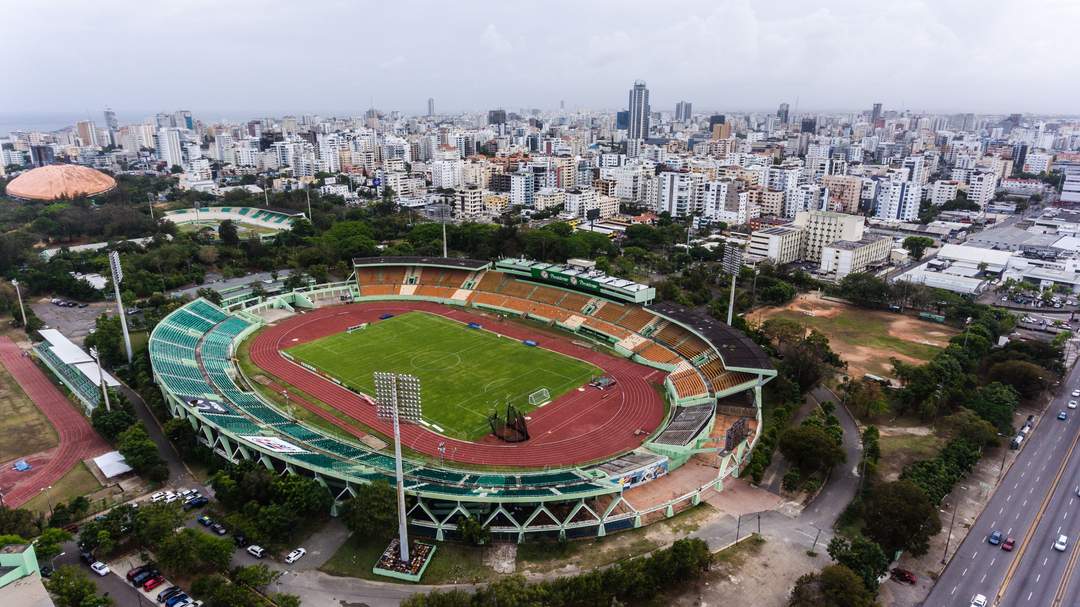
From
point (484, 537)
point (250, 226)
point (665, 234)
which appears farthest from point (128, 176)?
point (484, 537)

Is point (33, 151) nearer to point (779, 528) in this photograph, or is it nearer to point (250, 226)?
point (250, 226)

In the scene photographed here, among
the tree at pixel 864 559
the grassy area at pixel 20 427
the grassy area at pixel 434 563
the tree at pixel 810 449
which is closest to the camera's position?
the tree at pixel 864 559

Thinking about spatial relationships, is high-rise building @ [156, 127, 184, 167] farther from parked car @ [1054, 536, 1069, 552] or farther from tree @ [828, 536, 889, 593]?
parked car @ [1054, 536, 1069, 552]

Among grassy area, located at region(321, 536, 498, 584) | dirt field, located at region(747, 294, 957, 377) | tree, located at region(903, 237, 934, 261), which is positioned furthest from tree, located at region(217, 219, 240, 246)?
tree, located at region(903, 237, 934, 261)

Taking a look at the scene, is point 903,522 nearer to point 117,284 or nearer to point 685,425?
point 685,425

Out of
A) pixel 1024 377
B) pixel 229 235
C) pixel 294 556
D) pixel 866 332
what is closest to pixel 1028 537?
pixel 1024 377

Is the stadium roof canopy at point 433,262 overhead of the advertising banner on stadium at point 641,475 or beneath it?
overhead

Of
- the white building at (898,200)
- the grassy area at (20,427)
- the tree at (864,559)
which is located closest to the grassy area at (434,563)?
the tree at (864,559)

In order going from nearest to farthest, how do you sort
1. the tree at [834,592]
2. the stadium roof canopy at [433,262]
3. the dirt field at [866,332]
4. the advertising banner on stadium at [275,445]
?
the tree at [834,592] → the advertising banner on stadium at [275,445] → the dirt field at [866,332] → the stadium roof canopy at [433,262]

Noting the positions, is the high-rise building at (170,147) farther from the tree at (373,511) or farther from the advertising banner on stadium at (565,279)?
the tree at (373,511)
